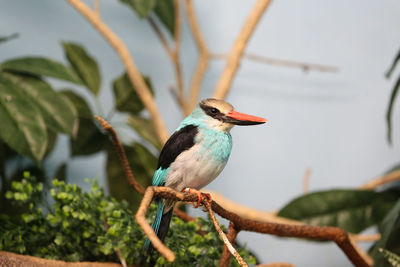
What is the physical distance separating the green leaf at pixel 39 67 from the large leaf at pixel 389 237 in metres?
0.92

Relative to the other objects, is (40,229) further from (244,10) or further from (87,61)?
(244,10)

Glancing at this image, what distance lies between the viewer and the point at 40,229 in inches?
39.4

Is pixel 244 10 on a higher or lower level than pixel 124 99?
higher

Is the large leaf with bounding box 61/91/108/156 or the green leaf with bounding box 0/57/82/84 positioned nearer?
the green leaf with bounding box 0/57/82/84

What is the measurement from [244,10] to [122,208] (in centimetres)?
157

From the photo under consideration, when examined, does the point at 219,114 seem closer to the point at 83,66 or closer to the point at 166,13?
the point at 83,66

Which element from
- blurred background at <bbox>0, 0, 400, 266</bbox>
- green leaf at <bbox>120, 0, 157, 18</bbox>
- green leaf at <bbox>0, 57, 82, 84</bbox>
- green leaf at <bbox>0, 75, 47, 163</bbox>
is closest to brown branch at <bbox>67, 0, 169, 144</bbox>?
green leaf at <bbox>120, 0, 157, 18</bbox>

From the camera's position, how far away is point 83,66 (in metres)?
1.71

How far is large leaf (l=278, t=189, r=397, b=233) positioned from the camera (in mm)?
1584

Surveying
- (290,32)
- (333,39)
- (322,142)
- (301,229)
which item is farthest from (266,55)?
(301,229)

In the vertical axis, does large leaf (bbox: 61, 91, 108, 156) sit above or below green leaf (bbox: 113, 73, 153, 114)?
below

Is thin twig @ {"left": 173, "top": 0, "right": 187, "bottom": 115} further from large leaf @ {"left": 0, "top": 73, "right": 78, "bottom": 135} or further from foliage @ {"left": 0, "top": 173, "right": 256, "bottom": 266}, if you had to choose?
foliage @ {"left": 0, "top": 173, "right": 256, "bottom": 266}

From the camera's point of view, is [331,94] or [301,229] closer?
[301,229]

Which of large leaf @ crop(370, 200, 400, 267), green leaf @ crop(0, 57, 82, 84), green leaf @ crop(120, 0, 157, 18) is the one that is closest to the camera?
large leaf @ crop(370, 200, 400, 267)
